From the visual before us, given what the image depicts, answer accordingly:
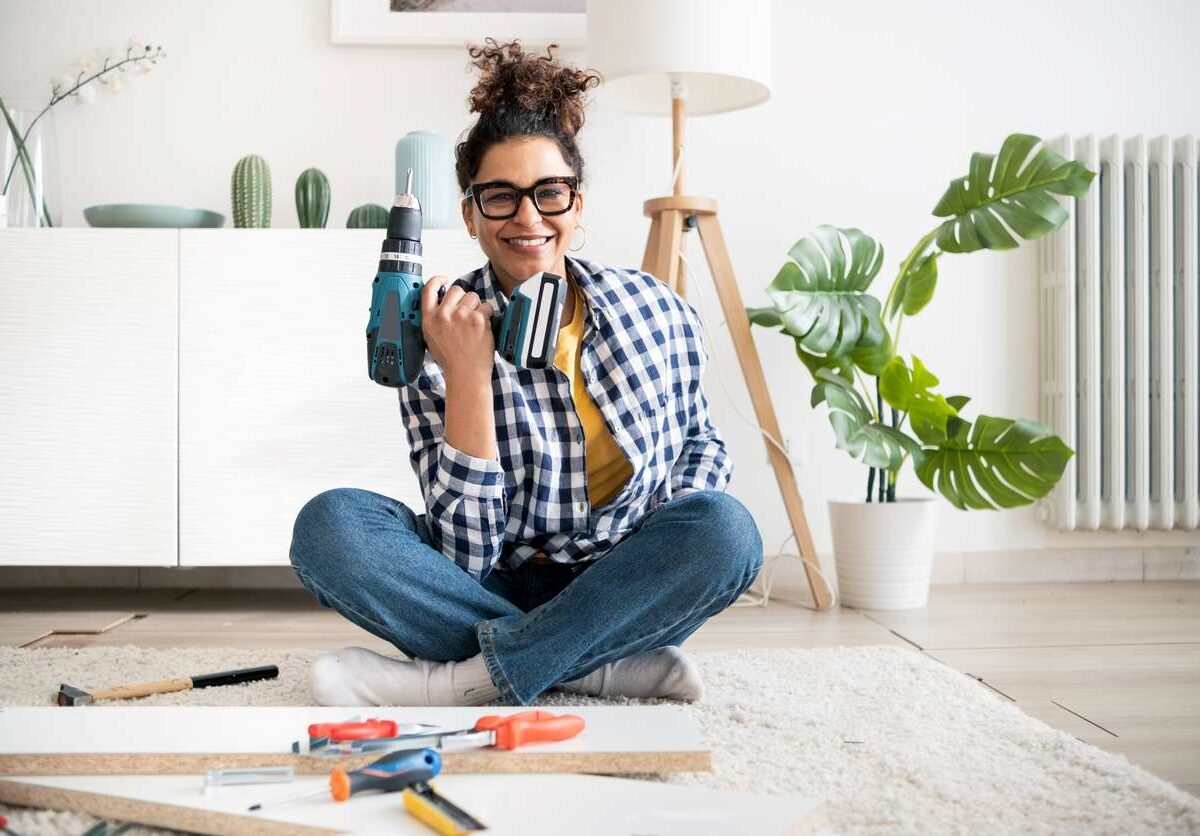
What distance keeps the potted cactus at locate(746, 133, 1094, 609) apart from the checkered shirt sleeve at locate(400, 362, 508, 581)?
38.3 inches

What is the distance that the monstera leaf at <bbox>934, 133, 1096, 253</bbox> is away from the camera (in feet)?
6.97

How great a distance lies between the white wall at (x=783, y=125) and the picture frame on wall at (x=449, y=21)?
0.15ft

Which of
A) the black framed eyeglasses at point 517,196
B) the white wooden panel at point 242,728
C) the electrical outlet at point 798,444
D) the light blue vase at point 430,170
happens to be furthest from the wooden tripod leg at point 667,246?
the white wooden panel at point 242,728

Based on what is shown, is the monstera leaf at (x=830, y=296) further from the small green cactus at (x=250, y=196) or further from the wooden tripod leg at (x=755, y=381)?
the small green cactus at (x=250, y=196)

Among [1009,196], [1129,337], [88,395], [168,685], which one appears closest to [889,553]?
[1009,196]

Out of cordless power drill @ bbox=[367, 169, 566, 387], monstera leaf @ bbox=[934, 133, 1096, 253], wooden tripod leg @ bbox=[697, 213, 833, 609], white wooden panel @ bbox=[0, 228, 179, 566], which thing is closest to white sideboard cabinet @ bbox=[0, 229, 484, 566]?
white wooden panel @ bbox=[0, 228, 179, 566]

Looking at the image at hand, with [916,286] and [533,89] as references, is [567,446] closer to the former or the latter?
[533,89]

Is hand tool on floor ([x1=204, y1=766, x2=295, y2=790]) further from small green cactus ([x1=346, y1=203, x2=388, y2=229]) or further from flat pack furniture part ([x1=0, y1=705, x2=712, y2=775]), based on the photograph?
small green cactus ([x1=346, y1=203, x2=388, y2=229])

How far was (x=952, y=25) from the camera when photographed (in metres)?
2.62

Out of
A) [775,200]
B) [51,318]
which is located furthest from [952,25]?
[51,318]

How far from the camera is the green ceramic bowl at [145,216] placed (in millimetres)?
A: 2227

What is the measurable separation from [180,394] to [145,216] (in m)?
0.41

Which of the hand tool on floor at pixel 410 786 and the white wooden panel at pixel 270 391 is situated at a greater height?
the white wooden panel at pixel 270 391

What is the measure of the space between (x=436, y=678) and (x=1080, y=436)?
1.94 meters
